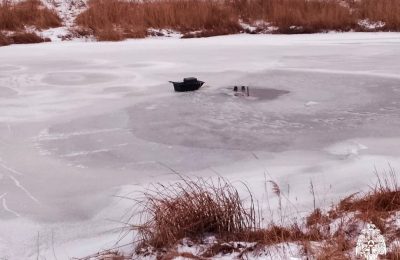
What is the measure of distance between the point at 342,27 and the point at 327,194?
8246mm

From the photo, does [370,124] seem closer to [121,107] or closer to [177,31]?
[121,107]

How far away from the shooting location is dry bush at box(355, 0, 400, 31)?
1020 centimetres

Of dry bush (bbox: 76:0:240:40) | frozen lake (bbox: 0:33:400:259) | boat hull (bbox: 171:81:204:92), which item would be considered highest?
dry bush (bbox: 76:0:240:40)

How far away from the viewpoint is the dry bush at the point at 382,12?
33.5ft

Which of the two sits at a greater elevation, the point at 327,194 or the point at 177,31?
the point at 177,31

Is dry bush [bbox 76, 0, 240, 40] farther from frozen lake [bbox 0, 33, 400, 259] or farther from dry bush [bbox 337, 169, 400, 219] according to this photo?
dry bush [bbox 337, 169, 400, 219]

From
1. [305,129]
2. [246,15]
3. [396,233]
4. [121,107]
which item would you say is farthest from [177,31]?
[396,233]

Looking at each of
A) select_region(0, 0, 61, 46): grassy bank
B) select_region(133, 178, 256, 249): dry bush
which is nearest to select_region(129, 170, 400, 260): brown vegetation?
select_region(133, 178, 256, 249): dry bush

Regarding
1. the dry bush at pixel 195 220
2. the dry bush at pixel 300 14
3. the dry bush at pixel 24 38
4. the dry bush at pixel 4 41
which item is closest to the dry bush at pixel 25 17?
the dry bush at pixel 24 38

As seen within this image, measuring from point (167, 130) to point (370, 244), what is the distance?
7.96 ft

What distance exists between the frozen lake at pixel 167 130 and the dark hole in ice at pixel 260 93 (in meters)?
0.03

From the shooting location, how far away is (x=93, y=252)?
7.92 ft

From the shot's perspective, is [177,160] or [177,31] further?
[177,31]

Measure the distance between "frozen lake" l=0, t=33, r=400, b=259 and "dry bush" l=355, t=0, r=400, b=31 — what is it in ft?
8.94
